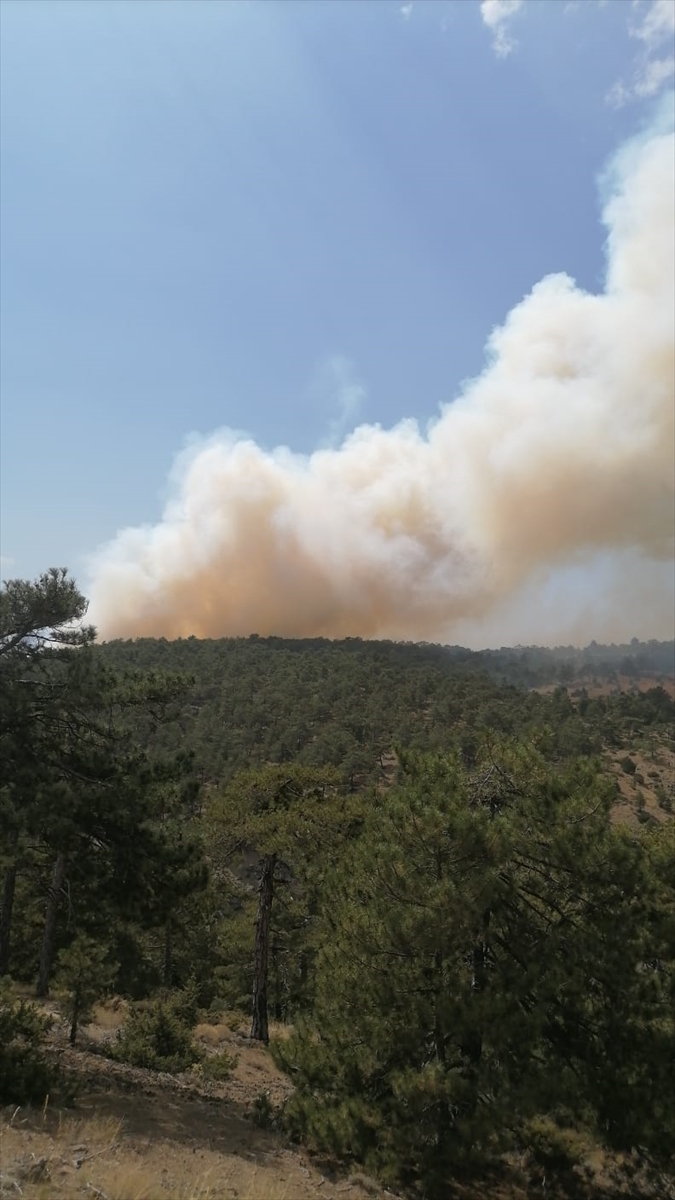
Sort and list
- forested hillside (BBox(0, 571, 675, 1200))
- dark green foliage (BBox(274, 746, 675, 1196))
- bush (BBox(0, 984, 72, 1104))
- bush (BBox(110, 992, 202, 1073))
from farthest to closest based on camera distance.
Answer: bush (BBox(110, 992, 202, 1073)), bush (BBox(0, 984, 72, 1104)), forested hillside (BBox(0, 571, 675, 1200)), dark green foliage (BBox(274, 746, 675, 1196))

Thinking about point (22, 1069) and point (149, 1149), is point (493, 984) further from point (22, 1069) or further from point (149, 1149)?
point (22, 1069)

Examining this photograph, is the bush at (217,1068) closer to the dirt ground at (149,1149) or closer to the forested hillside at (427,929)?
the dirt ground at (149,1149)

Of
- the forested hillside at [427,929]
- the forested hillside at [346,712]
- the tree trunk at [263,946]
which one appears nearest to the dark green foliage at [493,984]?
the forested hillside at [427,929]

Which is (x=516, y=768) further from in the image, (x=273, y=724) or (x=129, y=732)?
(x=273, y=724)

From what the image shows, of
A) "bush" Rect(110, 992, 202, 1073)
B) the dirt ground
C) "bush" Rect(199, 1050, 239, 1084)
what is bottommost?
"bush" Rect(199, 1050, 239, 1084)

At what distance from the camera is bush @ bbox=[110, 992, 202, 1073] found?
15.4 meters

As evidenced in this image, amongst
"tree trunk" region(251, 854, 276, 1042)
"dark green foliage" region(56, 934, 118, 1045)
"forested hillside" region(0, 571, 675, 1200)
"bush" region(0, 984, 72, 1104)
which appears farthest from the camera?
"tree trunk" region(251, 854, 276, 1042)

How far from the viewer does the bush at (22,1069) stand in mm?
9906

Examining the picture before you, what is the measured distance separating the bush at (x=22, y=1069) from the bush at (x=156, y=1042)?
4.08 meters

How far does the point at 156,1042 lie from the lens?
16.6 meters

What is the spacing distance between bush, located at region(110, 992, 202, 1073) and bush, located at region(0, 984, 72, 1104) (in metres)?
4.08

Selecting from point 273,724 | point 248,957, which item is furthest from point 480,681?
point 248,957

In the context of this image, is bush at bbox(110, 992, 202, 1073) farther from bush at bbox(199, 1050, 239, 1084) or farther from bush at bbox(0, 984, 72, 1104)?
bush at bbox(0, 984, 72, 1104)

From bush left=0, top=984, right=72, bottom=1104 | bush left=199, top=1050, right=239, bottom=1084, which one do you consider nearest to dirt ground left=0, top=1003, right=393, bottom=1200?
bush left=0, top=984, right=72, bottom=1104
